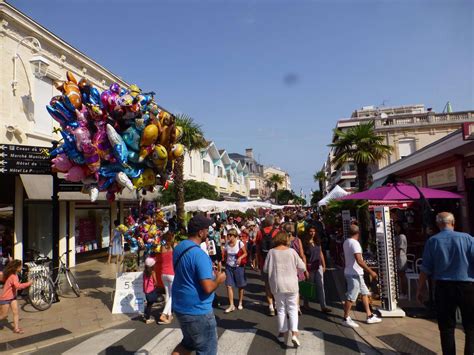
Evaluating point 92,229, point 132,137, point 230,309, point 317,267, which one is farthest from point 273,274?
point 92,229

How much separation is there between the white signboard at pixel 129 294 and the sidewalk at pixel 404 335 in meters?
4.50

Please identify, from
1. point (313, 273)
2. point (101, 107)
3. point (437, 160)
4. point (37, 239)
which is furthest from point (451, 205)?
point (37, 239)

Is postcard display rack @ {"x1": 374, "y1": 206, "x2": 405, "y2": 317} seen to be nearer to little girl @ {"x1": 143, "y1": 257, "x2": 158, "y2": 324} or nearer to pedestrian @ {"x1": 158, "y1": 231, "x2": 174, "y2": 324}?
pedestrian @ {"x1": 158, "y1": 231, "x2": 174, "y2": 324}

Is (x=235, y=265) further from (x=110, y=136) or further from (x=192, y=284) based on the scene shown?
(x=192, y=284)

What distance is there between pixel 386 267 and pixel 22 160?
9.15m

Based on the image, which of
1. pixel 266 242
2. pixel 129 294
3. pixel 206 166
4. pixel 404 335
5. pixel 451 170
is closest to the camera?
pixel 404 335

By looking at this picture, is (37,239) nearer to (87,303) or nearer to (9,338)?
(87,303)

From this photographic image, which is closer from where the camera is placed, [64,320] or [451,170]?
[64,320]

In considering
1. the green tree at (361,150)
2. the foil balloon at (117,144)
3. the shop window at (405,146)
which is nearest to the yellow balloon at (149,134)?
the foil balloon at (117,144)

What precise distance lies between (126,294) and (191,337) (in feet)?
16.6

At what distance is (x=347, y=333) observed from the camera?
19.6 ft

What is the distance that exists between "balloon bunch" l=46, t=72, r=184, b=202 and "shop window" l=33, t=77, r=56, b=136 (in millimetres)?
6864

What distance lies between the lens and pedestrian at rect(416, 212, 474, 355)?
4191 mm

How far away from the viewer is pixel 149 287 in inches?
282
